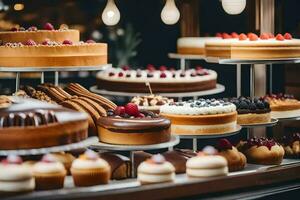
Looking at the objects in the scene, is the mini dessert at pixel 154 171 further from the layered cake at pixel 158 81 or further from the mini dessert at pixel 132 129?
the layered cake at pixel 158 81

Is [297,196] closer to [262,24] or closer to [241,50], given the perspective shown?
[241,50]

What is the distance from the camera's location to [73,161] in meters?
4.85

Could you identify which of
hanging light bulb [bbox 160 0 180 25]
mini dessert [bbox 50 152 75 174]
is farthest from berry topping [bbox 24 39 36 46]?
hanging light bulb [bbox 160 0 180 25]

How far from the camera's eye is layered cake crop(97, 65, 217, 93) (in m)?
8.16

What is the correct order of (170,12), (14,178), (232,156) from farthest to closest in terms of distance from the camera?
(170,12)
(232,156)
(14,178)

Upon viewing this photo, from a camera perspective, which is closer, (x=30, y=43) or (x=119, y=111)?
(x=119, y=111)

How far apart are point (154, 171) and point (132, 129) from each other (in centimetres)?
41

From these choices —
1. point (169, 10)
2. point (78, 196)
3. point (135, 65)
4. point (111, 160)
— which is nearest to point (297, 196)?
point (111, 160)

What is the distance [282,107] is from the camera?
691 cm

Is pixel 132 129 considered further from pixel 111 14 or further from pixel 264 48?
pixel 111 14

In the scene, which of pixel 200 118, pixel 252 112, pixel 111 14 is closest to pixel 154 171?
pixel 200 118

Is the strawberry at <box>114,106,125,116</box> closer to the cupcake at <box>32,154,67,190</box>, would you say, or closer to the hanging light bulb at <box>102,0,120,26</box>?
the cupcake at <box>32,154,67,190</box>

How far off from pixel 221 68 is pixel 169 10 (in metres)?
2.31

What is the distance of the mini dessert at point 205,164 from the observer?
4898mm
